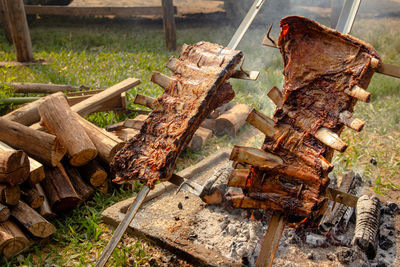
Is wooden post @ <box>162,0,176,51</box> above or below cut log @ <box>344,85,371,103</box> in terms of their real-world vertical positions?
below

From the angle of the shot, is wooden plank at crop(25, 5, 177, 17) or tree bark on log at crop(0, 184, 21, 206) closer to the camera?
tree bark on log at crop(0, 184, 21, 206)

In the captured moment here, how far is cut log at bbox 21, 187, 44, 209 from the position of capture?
127 inches

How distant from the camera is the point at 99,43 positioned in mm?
8641

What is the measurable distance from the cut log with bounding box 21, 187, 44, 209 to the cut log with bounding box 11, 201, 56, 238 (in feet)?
0.22

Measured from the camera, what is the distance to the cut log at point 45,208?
3.33 metres

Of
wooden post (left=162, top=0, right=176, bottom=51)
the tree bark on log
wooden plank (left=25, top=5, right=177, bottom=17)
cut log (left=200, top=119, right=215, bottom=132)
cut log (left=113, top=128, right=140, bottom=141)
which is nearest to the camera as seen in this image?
the tree bark on log

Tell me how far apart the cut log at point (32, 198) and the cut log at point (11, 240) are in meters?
0.23

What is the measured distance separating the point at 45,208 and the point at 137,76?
376 centimetres

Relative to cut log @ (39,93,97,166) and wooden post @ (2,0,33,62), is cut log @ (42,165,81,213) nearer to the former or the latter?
cut log @ (39,93,97,166)

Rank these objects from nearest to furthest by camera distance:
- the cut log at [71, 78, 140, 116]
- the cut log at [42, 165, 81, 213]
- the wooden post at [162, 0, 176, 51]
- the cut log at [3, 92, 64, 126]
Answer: the cut log at [42, 165, 81, 213], the cut log at [3, 92, 64, 126], the cut log at [71, 78, 140, 116], the wooden post at [162, 0, 176, 51]

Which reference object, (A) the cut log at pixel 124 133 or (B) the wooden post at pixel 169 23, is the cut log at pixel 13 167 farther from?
(B) the wooden post at pixel 169 23

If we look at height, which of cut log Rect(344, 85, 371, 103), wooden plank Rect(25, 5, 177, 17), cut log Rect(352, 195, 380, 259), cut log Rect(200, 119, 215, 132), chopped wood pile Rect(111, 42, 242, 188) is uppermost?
cut log Rect(344, 85, 371, 103)

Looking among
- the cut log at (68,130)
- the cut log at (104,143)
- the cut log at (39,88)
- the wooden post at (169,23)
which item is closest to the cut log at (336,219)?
the cut log at (104,143)

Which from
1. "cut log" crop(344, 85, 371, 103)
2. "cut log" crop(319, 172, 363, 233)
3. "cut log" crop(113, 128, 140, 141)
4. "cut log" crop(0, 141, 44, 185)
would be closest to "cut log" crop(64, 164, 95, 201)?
"cut log" crop(0, 141, 44, 185)
